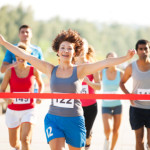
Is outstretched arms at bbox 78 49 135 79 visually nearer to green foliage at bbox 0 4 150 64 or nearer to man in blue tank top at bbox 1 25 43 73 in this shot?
man in blue tank top at bbox 1 25 43 73

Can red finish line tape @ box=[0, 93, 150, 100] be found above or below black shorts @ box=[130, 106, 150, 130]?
above

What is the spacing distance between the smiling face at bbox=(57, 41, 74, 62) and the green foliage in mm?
31592

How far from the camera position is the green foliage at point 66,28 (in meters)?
48.6

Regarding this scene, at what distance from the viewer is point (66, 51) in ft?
12.8

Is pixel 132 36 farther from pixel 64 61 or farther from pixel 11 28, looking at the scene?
pixel 64 61

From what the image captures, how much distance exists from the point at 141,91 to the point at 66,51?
1.47 meters

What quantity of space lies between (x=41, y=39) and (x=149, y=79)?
55222 millimetres

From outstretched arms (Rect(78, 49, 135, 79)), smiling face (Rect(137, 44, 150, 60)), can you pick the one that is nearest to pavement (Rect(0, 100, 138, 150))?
smiling face (Rect(137, 44, 150, 60))

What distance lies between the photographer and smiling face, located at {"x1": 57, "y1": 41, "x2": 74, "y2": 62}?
3896 mm

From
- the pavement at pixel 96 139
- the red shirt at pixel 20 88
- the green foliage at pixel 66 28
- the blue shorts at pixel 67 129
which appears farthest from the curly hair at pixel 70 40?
the green foliage at pixel 66 28

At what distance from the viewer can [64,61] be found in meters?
3.91

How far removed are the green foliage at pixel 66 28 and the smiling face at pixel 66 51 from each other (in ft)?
104

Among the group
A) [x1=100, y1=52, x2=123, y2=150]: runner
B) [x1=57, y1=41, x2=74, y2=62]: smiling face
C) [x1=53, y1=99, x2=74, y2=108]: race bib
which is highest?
[x1=57, y1=41, x2=74, y2=62]: smiling face

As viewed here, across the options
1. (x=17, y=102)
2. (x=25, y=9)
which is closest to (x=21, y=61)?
(x=17, y=102)
